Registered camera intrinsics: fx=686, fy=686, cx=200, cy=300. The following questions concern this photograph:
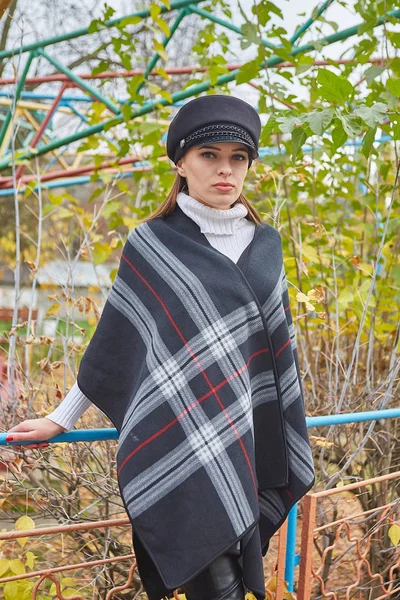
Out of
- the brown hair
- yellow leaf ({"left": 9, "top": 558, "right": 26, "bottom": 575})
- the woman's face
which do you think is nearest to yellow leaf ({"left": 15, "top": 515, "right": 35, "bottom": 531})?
yellow leaf ({"left": 9, "top": 558, "right": 26, "bottom": 575})

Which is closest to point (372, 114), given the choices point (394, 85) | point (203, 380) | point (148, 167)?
point (394, 85)

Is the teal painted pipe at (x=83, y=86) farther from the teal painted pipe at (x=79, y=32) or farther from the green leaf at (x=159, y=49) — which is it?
the green leaf at (x=159, y=49)

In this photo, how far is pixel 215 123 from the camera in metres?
1.62

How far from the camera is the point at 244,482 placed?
1563mm

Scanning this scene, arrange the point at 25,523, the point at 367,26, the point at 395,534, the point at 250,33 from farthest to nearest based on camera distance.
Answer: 1. the point at 250,33
2. the point at 367,26
3. the point at 395,534
4. the point at 25,523

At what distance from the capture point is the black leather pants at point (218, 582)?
1575mm

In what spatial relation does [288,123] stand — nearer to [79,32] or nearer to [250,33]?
[250,33]

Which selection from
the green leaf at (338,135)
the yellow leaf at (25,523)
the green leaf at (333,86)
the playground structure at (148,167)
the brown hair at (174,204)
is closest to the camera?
the brown hair at (174,204)

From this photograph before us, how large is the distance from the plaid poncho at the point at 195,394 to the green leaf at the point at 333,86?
61 centimetres

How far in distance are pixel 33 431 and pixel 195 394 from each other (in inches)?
15.9

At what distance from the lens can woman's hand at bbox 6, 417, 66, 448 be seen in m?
1.61

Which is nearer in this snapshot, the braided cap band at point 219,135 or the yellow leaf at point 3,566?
the braided cap band at point 219,135

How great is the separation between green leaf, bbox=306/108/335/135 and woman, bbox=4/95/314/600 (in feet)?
1.11

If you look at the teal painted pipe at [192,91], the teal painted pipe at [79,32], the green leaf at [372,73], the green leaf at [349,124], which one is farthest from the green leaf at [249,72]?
the green leaf at [349,124]
